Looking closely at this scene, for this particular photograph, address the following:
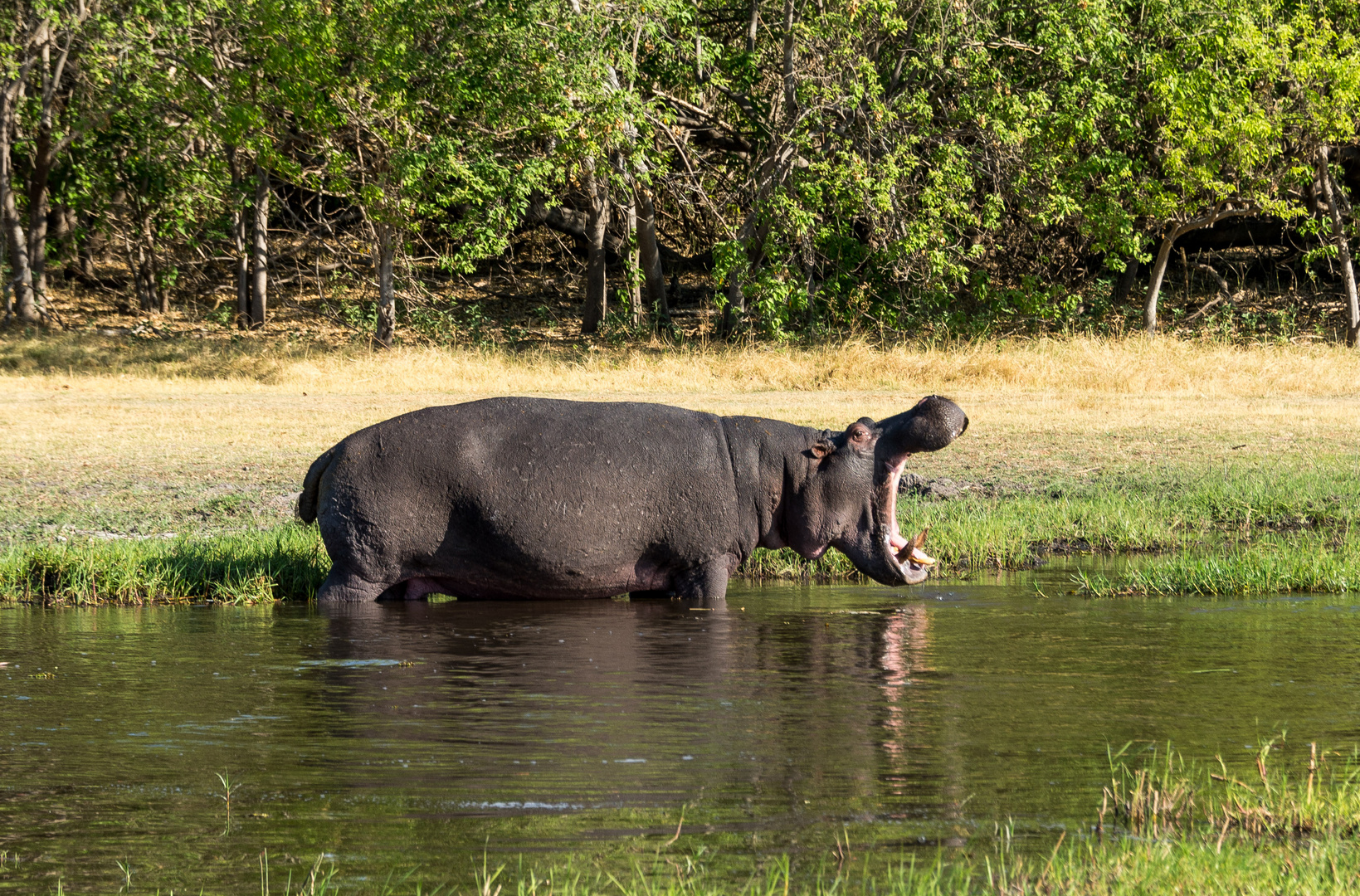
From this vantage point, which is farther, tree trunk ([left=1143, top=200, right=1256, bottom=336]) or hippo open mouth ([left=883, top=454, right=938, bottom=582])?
tree trunk ([left=1143, top=200, right=1256, bottom=336])

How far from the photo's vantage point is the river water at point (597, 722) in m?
4.31

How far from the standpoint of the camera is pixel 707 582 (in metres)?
8.80

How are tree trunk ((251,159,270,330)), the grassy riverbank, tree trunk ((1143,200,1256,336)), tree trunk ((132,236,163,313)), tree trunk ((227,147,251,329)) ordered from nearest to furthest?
the grassy riverbank < tree trunk ((1143,200,1256,336)) < tree trunk ((227,147,251,329)) < tree trunk ((251,159,270,330)) < tree trunk ((132,236,163,313))

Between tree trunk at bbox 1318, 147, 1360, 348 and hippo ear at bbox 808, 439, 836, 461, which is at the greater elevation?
tree trunk at bbox 1318, 147, 1360, 348

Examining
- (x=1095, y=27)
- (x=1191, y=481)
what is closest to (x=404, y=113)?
(x=1095, y=27)

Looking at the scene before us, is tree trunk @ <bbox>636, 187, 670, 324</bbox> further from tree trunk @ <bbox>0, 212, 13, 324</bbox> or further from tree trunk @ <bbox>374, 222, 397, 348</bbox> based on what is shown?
tree trunk @ <bbox>0, 212, 13, 324</bbox>

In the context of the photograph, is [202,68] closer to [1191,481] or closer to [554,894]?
[1191,481]

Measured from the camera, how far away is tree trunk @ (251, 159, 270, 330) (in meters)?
29.7

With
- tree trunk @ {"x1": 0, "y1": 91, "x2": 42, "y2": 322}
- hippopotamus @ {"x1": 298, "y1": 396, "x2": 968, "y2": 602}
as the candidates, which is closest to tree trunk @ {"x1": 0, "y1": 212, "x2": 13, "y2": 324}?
tree trunk @ {"x1": 0, "y1": 91, "x2": 42, "y2": 322}

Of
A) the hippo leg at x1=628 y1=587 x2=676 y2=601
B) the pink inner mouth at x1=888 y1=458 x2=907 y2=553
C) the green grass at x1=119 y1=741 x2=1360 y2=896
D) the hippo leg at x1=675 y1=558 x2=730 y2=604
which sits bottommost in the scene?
the hippo leg at x1=628 y1=587 x2=676 y2=601

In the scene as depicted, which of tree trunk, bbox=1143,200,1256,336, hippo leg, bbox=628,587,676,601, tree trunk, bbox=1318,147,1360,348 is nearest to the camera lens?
hippo leg, bbox=628,587,676,601

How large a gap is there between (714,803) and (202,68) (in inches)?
965

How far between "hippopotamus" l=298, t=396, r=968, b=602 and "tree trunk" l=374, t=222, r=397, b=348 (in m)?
19.8

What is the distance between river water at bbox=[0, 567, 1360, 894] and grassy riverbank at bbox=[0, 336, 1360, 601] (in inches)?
52.4
